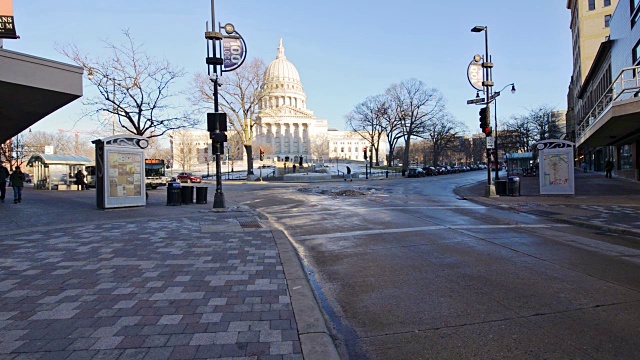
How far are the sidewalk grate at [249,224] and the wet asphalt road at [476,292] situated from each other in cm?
144

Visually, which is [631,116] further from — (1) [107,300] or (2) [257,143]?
(2) [257,143]

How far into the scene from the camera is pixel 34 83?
12008mm

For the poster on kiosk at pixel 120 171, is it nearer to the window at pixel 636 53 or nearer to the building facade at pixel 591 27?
the window at pixel 636 53

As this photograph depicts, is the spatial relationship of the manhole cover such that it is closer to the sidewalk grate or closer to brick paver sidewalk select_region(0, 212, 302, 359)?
the sidewalk grate

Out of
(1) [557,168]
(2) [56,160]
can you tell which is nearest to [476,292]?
(1) [557,168]

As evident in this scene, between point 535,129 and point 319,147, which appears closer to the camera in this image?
point 535,129

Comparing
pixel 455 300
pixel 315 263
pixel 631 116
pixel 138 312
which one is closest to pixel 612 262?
pixel 455 300

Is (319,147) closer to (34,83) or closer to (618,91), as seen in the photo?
(618,91)

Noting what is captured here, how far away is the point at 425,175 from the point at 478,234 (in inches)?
2228

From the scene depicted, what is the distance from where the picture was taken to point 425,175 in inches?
2552

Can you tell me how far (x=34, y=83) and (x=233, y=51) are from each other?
6.42 metres

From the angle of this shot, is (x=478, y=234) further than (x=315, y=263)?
Yes

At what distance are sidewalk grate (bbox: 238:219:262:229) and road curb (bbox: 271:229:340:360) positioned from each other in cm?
447

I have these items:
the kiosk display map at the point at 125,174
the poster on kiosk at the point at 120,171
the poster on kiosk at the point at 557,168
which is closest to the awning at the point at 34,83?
the poster on kiosk at the point at 120,171
